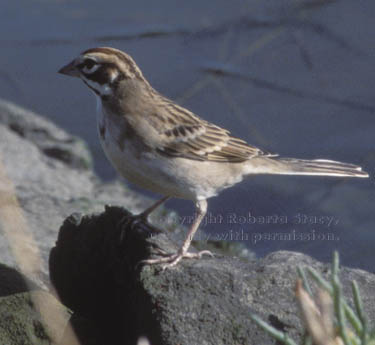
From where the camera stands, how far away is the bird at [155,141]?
5273 mm

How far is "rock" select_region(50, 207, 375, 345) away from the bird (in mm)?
179

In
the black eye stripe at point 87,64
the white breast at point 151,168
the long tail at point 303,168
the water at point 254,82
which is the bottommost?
the white breast at point 151,168

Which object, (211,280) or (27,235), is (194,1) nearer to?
(27,235)

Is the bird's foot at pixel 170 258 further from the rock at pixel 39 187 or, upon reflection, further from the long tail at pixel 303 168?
the rock at pixel 39 187

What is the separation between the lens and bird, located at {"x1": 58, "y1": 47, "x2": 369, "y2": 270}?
5.27 metres

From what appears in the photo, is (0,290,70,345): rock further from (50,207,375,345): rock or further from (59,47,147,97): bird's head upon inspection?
(59,47,147,97): bird's head

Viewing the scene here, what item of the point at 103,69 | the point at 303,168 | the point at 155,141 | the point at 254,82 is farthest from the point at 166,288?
the point at 254,82

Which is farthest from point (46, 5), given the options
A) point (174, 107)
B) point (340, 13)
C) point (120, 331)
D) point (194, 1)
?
point (120, 331)

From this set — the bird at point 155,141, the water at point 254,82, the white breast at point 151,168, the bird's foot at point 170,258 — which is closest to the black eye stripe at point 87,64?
the bird at point 155,141

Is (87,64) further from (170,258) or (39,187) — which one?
(39,187)

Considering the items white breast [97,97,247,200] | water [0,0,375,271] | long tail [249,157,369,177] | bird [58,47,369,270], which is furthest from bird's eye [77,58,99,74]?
water [0,0,375,271]

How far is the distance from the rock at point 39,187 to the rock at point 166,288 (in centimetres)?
66

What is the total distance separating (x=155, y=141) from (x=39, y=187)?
2909 millimetres

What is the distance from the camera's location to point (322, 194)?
8.35 meters
